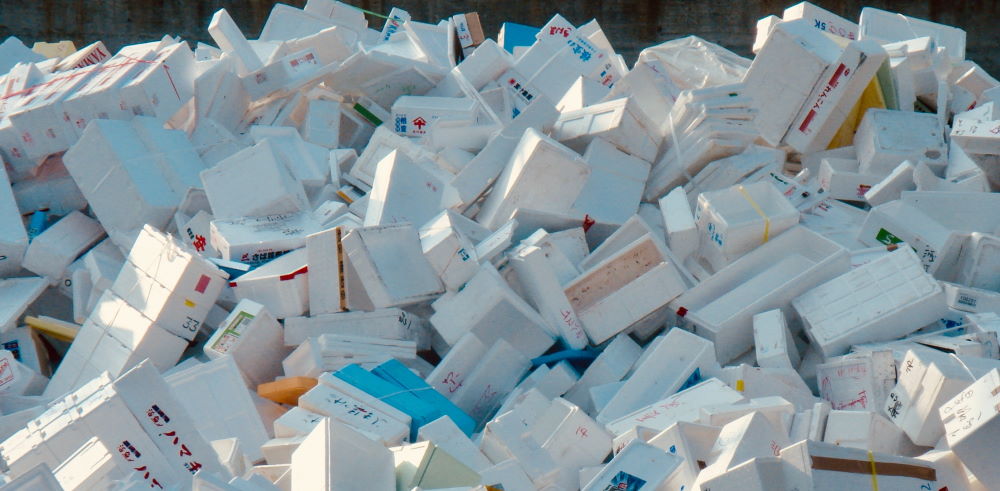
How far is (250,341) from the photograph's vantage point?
4.50 meters

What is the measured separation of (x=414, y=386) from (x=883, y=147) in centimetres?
274

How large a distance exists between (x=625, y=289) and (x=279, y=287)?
1.34 meters

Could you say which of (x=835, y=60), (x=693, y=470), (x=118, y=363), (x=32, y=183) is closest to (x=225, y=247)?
(x=118, y=363)

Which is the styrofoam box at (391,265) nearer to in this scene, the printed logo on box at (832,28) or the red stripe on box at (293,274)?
the red stripe on box at (293,274)

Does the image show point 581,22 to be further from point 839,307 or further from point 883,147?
point 839,307

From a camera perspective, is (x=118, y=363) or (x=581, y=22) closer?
(x=118, y=363)

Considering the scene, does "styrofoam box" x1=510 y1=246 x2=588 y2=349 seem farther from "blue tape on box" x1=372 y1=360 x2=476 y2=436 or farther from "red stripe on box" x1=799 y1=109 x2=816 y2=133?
"red stripe on box" x1=799 y1=109 x2=816 y2=133

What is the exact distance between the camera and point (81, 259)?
530 cm

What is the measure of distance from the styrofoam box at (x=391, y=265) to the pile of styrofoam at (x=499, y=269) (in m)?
0.02

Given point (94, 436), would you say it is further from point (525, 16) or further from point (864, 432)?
point (525, 16)

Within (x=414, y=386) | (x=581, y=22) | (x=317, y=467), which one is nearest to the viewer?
(x=317, y=467)

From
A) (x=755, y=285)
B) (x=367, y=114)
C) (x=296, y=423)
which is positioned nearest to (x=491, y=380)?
(x=296, y=423)

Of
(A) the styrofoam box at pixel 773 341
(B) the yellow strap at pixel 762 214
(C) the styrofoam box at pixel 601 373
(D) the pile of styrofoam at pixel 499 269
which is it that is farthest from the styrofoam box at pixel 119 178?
(A) the styrofoam box at pixel 773 341

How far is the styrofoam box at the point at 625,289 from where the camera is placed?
4.71 meters
